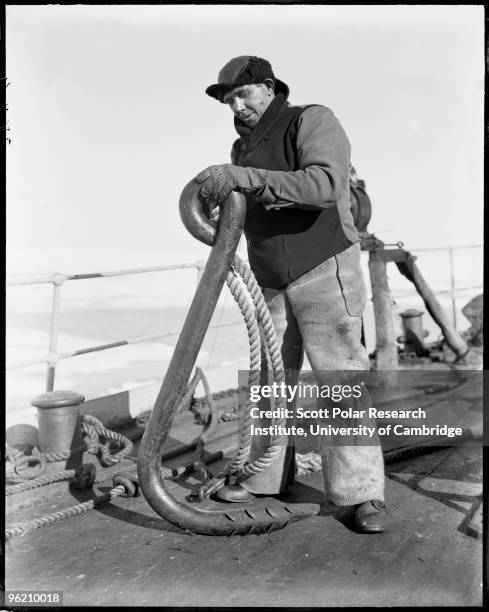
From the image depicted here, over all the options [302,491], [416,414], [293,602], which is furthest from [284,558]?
[416,414]

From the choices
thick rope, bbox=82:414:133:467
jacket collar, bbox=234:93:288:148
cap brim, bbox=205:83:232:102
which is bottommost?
thick rope, bbox=82:414:133:467

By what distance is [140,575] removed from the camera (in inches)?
96.9

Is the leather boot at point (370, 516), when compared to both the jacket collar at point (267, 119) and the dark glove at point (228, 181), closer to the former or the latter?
the dark glove at point (228, 181)

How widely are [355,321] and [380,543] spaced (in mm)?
860

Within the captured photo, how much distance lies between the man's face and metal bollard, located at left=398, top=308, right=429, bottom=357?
5457mm

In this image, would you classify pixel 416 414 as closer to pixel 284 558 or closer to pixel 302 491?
pixel 302 491

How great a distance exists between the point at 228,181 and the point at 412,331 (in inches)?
228

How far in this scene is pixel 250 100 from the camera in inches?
115

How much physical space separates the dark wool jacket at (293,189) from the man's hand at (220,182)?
7cm

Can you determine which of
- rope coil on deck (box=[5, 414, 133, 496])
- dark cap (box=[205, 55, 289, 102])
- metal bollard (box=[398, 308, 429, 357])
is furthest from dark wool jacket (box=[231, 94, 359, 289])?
metal bollard (box=[398, 308, 429, 357])

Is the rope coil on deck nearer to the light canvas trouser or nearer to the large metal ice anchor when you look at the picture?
the large metal ice anchor

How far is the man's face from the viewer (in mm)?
2906

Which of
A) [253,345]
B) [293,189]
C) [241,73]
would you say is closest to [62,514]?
[253,345]

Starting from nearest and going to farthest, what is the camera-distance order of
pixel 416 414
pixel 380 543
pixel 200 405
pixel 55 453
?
pixel 380 543 → pixel 55 453 → pixel 416 414 → pixel 200 405
